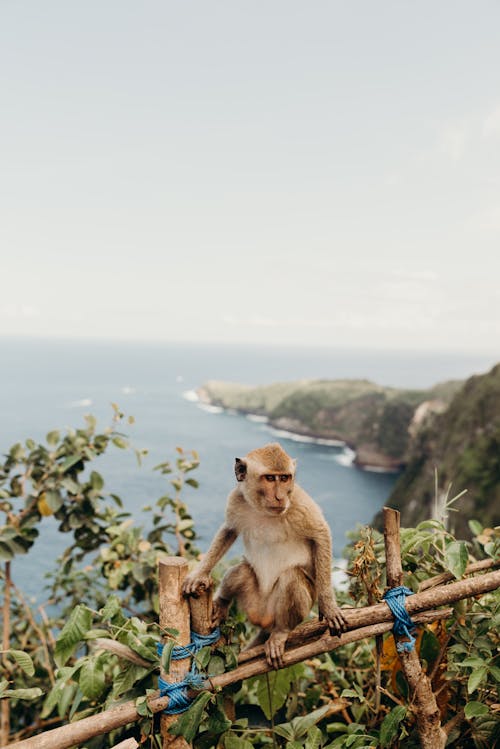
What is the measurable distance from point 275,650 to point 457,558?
3.59 ft

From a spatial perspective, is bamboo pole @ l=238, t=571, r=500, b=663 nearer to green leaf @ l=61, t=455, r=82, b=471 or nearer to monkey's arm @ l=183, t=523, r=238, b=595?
monkey's arm @ l=183, t=523, r=238, b=595

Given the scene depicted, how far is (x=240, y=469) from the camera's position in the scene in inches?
133

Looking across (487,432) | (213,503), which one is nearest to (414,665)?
(213,503)

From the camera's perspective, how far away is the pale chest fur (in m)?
3.40

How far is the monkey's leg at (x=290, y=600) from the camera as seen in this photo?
326cm

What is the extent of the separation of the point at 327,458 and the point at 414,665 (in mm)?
73797

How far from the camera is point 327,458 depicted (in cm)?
7494

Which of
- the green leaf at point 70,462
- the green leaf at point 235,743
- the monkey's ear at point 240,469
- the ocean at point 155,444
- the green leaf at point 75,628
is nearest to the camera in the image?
the green leaf at point 75,628

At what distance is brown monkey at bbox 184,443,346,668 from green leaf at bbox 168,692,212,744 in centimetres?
61

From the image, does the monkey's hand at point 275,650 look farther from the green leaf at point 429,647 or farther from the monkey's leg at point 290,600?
the green leaf at point 429,647

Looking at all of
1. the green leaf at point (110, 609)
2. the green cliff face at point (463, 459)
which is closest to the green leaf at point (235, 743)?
the green leaf at point (110, 609)

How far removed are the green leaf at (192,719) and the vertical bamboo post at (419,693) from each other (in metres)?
1.02

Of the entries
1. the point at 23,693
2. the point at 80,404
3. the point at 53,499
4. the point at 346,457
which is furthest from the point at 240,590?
the point at 346,457

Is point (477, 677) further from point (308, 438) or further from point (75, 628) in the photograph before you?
point (308, 438)
